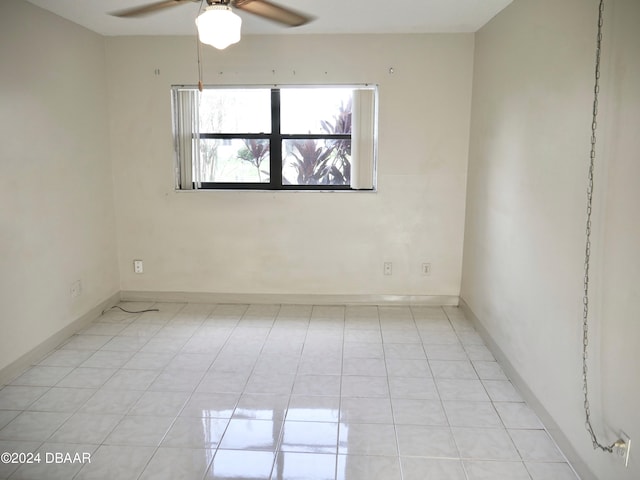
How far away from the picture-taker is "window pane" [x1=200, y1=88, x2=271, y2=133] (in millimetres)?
4355

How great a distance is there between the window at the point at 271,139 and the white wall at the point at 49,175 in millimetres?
728

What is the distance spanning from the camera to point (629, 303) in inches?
69.0

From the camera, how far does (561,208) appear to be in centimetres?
237

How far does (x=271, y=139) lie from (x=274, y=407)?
2501 millimetres

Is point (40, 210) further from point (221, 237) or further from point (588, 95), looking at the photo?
point (588, 95)

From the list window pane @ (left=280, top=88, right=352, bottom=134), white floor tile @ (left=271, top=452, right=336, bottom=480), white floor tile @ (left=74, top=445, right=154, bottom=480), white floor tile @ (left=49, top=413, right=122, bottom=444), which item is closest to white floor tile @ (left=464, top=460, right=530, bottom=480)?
white floor tile @ (left=271, top=452, right=336, bottom=480)

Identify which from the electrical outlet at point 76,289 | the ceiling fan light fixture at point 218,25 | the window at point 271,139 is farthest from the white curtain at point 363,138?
the electrical outlet at point 76,289

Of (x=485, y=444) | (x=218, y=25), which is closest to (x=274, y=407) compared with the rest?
(x=485, y=444)

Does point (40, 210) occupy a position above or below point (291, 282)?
above

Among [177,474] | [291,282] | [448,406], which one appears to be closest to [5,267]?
[177,474]

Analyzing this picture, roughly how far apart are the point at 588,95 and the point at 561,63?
38 cm

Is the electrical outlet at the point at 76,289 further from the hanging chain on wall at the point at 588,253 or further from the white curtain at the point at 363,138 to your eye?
the hanging chain on wall at the point at 588,253

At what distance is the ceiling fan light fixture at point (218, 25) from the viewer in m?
2.15

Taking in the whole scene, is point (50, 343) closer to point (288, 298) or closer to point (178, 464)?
point (178, 464)
